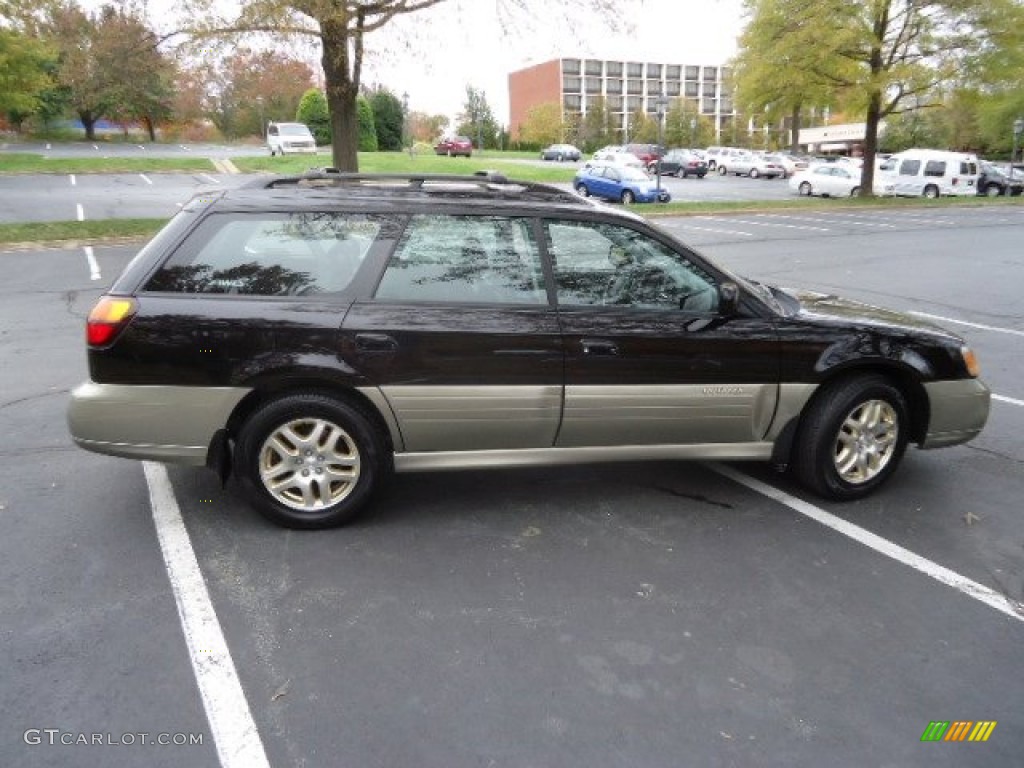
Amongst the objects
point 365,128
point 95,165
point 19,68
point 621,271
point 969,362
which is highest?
point 365,128

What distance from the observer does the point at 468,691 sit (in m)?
2.71

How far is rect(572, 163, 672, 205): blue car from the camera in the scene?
27.5 metres

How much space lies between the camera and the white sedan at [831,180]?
3303cm

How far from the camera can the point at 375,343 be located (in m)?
3.69

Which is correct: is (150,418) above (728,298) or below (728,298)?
below

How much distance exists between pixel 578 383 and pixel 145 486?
2.51 m

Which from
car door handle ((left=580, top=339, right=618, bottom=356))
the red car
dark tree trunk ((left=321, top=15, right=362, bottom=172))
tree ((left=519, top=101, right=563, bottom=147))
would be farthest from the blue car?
tree ((left=519, top=101, right=563, bottom=147))

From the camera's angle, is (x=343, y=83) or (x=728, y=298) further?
(x=343, y=83)

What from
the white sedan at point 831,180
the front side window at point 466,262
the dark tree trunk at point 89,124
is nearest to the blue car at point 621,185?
the white sedan at point 831,180

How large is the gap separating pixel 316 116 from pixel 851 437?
161 ft

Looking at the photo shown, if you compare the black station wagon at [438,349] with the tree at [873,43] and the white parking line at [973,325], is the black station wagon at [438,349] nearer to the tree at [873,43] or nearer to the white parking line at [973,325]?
the white parking line at [973,325]

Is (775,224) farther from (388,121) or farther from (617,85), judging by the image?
(617,85)

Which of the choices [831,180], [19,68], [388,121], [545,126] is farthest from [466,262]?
[545,126]

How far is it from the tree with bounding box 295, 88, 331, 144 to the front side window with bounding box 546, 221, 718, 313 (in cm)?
4760
